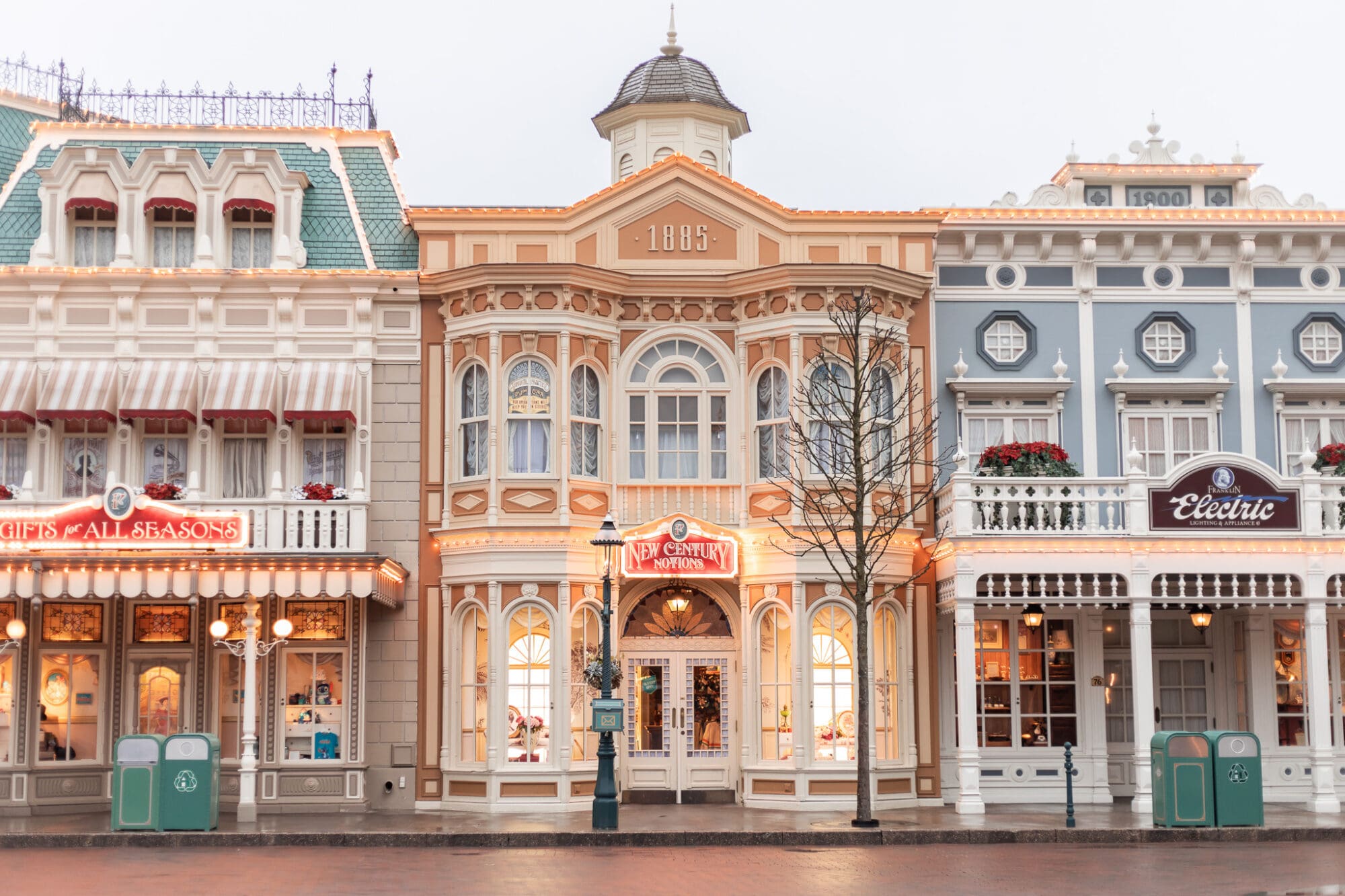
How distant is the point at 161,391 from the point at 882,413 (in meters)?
11.1

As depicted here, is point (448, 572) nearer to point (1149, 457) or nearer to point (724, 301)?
point (724, 301)

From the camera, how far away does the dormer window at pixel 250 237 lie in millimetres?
26453

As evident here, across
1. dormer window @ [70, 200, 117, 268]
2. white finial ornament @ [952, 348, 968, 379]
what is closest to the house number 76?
white finial ornament @ [952, 348, 968, 379]

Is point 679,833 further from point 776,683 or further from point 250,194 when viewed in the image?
point 250,194

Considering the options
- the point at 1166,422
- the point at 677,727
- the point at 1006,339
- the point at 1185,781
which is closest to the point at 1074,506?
the point at 1166,422

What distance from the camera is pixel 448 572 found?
2525 cm

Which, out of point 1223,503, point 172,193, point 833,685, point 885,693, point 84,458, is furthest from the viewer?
point 172,193

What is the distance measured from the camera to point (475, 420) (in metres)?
25.3

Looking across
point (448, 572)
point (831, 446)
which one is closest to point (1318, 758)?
point (831, 446)

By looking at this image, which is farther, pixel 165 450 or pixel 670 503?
pixel 165 450

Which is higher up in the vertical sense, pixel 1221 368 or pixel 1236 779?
Result: pixel 1221 368

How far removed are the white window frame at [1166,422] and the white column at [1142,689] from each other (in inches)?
142

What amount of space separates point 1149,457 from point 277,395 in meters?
14.1

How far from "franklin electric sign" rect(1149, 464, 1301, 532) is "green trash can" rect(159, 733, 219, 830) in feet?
45.0
